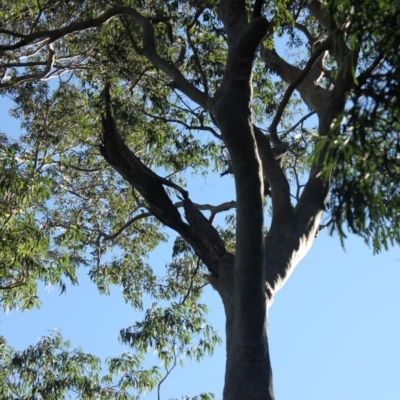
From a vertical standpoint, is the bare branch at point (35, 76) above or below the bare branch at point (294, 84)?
above

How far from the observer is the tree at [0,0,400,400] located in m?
4.02

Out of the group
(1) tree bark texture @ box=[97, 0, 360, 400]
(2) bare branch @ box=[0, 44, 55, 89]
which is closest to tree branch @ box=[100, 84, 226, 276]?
(1) tree bark texture @ box=[97, 0, 360, 400]

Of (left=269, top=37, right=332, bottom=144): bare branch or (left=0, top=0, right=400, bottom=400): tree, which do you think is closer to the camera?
(left=0, top=0, right=400, bottom=400): tree

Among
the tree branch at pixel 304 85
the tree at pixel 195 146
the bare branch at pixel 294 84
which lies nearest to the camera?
the tree at pixel 195 146

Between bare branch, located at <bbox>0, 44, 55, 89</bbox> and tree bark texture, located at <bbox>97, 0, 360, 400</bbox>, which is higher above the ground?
bare branch, located at <bbox>0, 44, 55, 89</bbox>

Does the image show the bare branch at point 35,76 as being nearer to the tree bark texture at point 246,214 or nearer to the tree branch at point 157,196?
the tree bark texture at point 246,214

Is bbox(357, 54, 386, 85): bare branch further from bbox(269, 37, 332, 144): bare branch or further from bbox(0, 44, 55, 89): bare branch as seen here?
bbox(0, 44, 55, 89): bare branch

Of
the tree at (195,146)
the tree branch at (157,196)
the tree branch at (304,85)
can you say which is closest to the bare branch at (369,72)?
the tree at (195,146)

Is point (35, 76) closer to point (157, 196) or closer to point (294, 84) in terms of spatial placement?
point (157, 196)

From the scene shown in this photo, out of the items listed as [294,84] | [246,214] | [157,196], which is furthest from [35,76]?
[246,214]

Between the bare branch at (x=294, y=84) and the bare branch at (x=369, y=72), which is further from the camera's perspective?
the bare branch at (x=294, y=84)

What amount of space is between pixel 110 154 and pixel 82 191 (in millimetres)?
5723

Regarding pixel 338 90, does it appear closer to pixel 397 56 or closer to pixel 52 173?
pixel 397 56

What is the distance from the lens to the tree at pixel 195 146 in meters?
4.02
